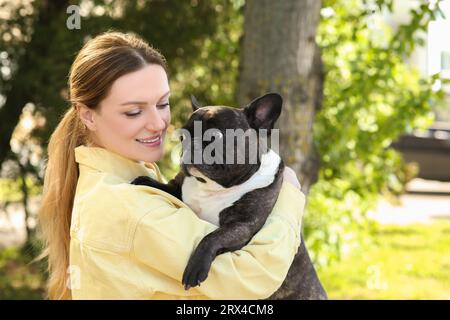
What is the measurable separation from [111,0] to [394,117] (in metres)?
2.35

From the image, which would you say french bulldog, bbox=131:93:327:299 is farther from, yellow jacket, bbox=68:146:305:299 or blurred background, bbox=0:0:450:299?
blurred background, bbox=0:0:450:299

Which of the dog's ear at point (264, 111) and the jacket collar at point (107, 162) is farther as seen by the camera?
the dog's ear at point (264, 111)

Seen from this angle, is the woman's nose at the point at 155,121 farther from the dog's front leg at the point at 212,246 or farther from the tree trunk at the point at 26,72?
the tree trunk at the point at 26,72

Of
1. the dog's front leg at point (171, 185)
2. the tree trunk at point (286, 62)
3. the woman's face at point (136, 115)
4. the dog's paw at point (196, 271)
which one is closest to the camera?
the dog's paw at point (196, 271)

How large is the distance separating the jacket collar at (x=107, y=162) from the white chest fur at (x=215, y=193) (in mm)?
243

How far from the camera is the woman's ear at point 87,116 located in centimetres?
250

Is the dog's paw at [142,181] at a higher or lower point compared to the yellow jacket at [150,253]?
higher

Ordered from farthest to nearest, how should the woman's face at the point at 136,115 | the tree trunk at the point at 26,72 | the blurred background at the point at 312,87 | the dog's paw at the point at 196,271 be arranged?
1. the tree trunk at the point at 26,72
2. the blurred background at the point at 312,87
3. the woman's face at the point at 136,115
4. the dog's paw at the point at 196,271

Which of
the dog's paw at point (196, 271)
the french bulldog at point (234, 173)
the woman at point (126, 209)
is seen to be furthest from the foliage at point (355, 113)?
the dog's paw at point (196, 271)

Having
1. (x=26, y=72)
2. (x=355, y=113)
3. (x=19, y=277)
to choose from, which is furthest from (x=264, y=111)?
(x=19, y=277)

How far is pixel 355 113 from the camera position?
5.25 metres

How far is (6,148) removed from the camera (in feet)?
18.2
